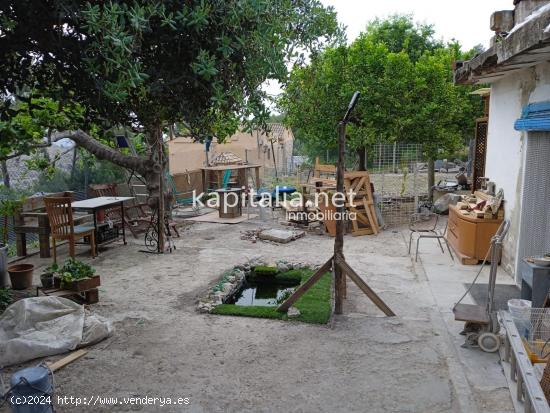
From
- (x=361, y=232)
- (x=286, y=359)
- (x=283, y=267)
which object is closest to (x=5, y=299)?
(x=286, y=359)

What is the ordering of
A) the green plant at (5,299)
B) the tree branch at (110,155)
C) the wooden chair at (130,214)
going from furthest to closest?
1. the wooden chair at (130,214)
2. the tree branch at (110,155)
3. the green plant at (5,299)

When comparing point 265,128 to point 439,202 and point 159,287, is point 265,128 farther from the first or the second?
point 439,202

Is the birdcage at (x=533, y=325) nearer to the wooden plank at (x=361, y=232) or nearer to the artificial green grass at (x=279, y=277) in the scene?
the artificial green grass at (x=279, y=277)

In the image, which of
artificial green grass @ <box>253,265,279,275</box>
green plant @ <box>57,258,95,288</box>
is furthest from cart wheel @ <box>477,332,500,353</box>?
green plant @ <box>57,258,95,288</box>

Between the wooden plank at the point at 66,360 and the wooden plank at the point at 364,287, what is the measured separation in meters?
3.30

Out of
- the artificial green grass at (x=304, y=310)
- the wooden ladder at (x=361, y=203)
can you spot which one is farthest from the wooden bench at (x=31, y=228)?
the wooden ladder at (x=361, y=203)

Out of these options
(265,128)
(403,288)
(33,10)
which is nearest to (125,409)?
(265,128)

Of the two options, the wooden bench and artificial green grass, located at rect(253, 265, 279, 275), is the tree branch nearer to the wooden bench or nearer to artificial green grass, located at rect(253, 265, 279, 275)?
the wooden bench

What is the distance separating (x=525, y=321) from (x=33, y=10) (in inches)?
205

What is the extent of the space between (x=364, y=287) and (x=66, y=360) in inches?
144

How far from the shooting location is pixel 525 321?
15.3ft

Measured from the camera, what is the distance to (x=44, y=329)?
549 centimetres

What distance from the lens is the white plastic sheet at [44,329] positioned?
5.16 meters

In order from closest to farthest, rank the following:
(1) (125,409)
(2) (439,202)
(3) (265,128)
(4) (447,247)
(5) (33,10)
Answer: (5) (33,10)
(1) (125,409)
(3) (265,128)
(4) (447,247)
(2) (439,202)
